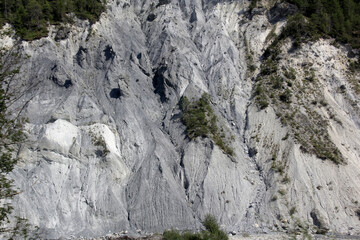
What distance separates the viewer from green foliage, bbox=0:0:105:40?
37.0 m

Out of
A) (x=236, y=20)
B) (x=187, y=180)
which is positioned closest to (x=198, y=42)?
(x=236, y=20)

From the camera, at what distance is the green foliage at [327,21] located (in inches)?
1669

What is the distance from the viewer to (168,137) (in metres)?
32.8

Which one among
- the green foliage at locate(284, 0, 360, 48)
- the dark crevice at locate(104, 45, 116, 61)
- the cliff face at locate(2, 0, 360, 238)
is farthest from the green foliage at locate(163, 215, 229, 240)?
the green foliage at locate(284, 0, 360, 48)

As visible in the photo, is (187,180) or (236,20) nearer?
(187,180)

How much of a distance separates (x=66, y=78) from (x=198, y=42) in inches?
743

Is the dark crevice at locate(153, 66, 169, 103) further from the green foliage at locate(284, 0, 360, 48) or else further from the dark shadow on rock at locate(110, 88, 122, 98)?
the green foliage at locate(284, 0, 360, 48)

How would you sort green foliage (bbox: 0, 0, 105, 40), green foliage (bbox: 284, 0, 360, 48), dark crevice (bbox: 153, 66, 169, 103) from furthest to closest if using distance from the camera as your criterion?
green foliage (bbox: 284, 0, 360, 48) → green foliage (bbox: 0, 0, 105, 40) → dark crevice (bbox: 153, 66, 169, 103)

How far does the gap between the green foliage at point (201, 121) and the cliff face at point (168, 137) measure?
80cm

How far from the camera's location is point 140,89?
36.4 metres

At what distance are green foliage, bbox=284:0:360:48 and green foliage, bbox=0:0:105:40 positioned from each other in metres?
25.1

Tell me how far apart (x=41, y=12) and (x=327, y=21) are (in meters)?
35.9

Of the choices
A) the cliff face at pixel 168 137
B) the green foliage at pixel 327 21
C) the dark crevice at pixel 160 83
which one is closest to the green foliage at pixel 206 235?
the cliff face at pixel 168 137

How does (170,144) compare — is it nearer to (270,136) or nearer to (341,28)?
(270,136)
